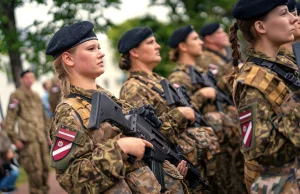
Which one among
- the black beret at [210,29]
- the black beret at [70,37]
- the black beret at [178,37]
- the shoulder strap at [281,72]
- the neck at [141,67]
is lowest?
the black beret at [210,29]

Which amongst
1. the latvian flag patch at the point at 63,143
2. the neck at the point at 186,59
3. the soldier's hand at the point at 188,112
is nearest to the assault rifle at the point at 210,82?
the neck at the point at 186,59

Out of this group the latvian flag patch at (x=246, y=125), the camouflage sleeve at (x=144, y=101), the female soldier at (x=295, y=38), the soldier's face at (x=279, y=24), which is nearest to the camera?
the latvian flag patch at (x=246, y=125)

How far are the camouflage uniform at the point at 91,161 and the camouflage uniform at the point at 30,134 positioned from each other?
16.8ft

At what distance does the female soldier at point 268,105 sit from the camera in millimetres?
3656

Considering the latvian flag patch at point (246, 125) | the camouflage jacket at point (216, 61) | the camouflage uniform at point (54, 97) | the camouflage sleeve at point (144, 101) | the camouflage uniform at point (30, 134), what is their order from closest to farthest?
the latvian flag patch at point (246, 125) < the camouflage sleeve at point (144, 101) < the camouflage jacket at point (216, 61) < the camouflage uniform at point (30, 134) < the camouflage uniform at point (54, 97)

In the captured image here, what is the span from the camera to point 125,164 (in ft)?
13.5

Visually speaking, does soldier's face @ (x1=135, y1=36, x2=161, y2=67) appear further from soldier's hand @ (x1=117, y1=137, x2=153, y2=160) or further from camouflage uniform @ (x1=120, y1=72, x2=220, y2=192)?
soldier's hand @ (x1=117, y1=137, x2=153, y2=160)

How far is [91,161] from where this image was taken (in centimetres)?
383

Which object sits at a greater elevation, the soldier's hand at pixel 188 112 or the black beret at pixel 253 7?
the black beret at pixel 253 7

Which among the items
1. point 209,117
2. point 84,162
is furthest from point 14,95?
point 84,162

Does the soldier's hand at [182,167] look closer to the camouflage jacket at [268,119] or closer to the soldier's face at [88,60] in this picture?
the soldier's face at [88,60]

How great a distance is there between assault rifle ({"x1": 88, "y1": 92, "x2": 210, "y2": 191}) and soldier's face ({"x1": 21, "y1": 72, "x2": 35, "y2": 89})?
15.0 feet

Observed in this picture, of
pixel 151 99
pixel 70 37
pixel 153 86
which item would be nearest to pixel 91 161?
pixel 70 37

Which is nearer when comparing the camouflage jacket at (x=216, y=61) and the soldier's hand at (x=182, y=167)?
the soldier's hand at (x=182, y=167)
